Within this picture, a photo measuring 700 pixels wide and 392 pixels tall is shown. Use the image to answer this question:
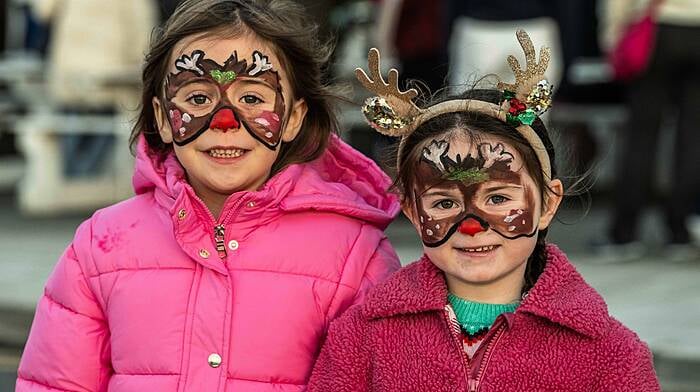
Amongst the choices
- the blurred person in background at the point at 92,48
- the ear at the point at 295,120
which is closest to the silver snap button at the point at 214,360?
the ear at the point at 295,120

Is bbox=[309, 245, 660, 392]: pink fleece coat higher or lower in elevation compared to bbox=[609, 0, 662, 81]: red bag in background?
lower

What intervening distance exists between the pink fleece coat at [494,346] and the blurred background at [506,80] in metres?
1.92

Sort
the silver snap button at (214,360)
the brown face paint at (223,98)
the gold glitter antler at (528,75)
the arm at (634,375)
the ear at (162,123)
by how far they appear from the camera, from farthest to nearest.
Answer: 1. the ear at (162,123)
2. the brown face paint at (223,98)
3. the silver snap button at (214,360)
4. the gold glitter antler at (528,75)
5. the arm at (634,375)

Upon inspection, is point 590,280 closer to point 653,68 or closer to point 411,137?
point 653,68

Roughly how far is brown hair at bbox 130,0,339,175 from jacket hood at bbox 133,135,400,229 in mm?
51

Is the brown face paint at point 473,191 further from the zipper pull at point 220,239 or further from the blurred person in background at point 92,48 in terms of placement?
the blurred person in background at point 92,48

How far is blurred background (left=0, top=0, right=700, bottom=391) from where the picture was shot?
7.23m

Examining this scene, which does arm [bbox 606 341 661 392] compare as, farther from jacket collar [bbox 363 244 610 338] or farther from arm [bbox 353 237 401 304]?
arm [bbox 353 237 401 304]

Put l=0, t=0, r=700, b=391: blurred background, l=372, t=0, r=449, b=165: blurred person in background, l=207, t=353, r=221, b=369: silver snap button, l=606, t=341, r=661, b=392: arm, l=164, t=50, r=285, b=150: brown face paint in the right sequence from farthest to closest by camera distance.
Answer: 1. l=372, t=0, r=449, b=165: blurred person in background
2. l=0, t=0, r=700, b=391: blurred background
3. l=164, t=50, r=285, b=150: brown face paint
4. l=207, t=353, r=221, b=369: silver snap button
5. l=606, t=341, r=661, b=392: arm

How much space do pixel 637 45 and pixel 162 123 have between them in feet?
13.7

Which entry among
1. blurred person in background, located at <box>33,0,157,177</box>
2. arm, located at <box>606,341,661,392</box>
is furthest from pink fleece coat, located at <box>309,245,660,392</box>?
blurred person in background, located at <box>33,0,157,177</box>

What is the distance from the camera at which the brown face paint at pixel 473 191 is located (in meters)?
3.30

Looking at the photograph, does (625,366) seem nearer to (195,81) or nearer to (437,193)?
(437,193)

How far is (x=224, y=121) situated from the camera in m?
3.56
